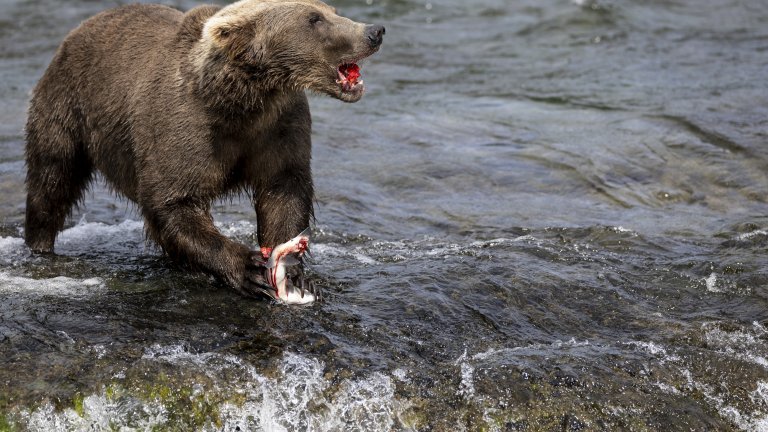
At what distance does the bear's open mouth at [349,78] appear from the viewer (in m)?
5.44

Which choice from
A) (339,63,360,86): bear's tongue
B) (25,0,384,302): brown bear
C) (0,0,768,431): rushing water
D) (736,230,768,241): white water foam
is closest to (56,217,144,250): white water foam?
(0,0,768,431): rushing water

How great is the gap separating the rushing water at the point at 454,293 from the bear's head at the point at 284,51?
105 cm

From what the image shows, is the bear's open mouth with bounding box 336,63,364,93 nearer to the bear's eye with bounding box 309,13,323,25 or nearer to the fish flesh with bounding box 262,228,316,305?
the bear's eye with bounding box 309,13,323,25

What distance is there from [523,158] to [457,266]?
3.44 meters

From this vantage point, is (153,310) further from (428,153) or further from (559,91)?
(559,91)

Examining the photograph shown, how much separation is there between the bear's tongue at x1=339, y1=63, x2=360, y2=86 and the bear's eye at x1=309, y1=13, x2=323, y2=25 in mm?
245

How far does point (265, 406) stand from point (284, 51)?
1.73m

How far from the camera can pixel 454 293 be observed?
569cm

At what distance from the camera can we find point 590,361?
198 inches

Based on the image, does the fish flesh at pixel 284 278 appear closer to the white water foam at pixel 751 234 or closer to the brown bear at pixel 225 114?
the brown bear at pixel 225 114

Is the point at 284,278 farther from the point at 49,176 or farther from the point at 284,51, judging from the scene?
the point at 49,176

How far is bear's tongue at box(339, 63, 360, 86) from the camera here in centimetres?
551

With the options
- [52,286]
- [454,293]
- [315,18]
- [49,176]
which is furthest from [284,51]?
[49,176]

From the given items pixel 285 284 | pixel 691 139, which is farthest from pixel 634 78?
pixel 285 284
